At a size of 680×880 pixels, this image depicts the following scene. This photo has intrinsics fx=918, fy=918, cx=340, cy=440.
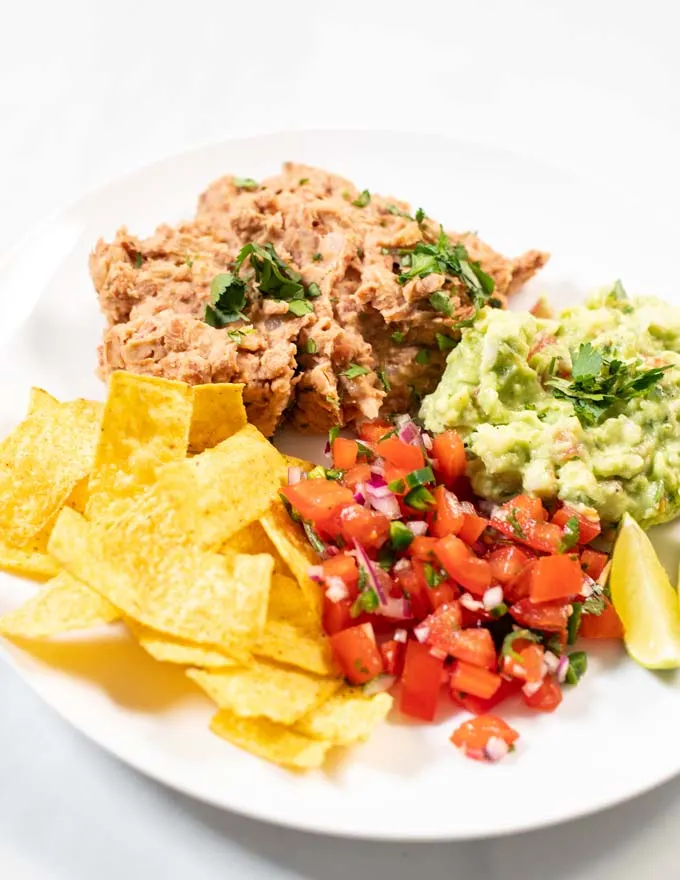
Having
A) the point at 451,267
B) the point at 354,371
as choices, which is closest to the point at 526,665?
the point at 354,371

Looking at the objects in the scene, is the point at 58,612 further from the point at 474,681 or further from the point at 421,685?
the point at 474,681

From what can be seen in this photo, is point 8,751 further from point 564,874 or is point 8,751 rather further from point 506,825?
point 564,874

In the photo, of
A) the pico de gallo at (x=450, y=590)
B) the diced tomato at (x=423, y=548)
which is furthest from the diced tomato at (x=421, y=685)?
the diced tomato at (x=423, y=548)

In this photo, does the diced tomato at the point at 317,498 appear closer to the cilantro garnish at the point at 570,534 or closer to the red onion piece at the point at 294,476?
the red onion piece at the point at 294,476

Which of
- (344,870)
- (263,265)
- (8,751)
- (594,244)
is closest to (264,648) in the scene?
(344,870)

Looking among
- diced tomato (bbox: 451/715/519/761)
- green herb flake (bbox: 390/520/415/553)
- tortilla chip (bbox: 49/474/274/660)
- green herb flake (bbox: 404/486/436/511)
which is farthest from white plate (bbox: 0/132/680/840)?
green herb flake (bbox: 404/486/436/511)

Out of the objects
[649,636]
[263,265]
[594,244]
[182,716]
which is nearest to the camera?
[182,716]
